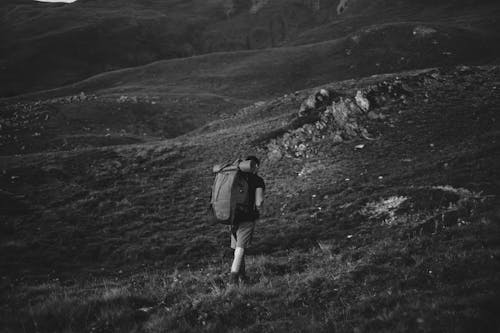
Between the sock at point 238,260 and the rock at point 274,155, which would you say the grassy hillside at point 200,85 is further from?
the sock at point 238,260

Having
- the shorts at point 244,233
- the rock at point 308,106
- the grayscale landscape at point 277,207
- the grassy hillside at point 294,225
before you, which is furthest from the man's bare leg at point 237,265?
the rock at point 308,106

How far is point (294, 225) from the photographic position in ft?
49.3

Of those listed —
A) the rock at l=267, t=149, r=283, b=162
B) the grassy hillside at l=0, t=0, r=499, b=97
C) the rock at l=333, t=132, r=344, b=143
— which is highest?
the grassy hillside at l=0, t=0, r=499, b=97

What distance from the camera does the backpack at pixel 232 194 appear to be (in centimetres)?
848

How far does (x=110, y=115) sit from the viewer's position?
44.3 metres

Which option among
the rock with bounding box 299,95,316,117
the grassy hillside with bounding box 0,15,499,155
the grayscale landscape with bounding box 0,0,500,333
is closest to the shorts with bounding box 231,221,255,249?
the grayscale landscape with bounding box 0,0,500,333

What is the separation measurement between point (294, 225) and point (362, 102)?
13.6m

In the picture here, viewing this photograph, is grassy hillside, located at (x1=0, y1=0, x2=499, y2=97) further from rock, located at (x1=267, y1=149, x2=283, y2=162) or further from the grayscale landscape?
rock, located at (x1=267, y1=149, x2=283, y2=162)

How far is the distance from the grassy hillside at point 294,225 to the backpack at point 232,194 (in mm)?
1592

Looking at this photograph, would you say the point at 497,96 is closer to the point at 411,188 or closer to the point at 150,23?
the point at 411,188

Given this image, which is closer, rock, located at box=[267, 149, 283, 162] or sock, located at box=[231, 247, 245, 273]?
sock, located at box=[231, 247, 245, 273]

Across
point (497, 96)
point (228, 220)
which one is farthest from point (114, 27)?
point (228, 220)

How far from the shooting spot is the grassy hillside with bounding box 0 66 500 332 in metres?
6.84

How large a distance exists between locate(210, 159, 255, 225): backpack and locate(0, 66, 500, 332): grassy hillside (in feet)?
5.22
